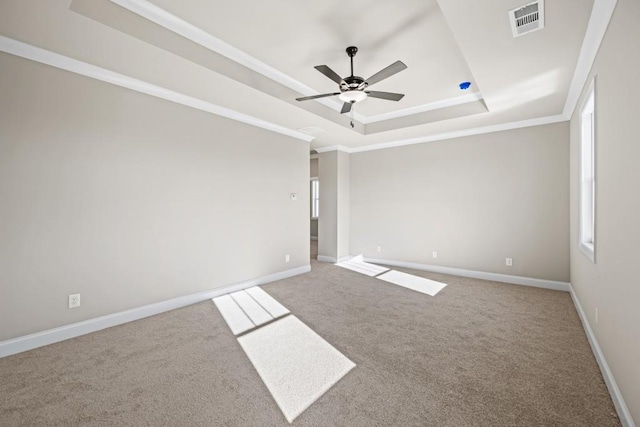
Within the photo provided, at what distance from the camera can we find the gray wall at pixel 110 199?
2598 mm

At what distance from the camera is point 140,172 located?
3.38m

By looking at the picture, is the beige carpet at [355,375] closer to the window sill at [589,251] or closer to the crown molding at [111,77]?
the window sill at [589,251]

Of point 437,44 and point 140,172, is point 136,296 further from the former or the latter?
point 437,44

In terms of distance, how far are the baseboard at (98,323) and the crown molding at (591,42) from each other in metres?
4.69

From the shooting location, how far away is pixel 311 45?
119 inches

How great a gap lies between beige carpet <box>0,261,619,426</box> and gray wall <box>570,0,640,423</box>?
388 millimetres

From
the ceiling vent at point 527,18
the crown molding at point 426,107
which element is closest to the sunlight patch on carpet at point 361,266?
the crown molding at point 426,107

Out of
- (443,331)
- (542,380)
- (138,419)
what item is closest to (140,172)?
(138,419)

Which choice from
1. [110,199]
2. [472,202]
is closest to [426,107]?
[472,202]

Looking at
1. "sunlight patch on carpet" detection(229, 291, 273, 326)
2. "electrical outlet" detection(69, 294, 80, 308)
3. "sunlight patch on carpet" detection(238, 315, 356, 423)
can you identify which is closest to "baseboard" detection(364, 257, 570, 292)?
"sunlight patch on carpet" detection(229, 291, 273, 326)

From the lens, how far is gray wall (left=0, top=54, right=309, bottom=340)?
260cm

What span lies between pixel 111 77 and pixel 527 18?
3.83m

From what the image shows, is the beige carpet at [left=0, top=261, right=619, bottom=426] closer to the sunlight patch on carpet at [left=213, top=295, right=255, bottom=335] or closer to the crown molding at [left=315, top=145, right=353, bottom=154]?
the sunlight patch on carpet at [left=213, top=295, right=255, bottom=335]

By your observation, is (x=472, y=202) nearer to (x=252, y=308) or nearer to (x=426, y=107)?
(x=426, y=107)
